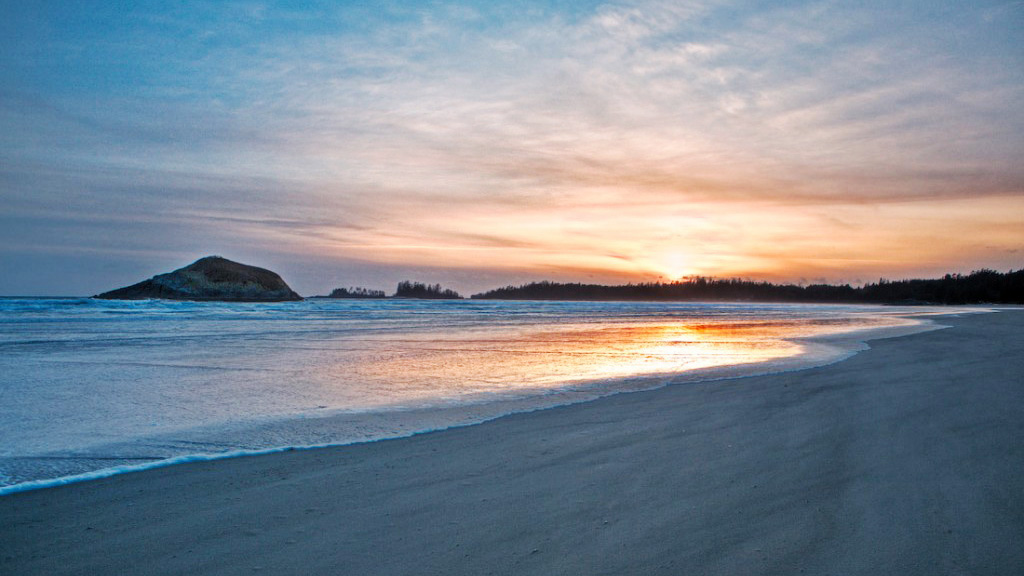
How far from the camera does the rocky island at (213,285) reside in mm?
53469

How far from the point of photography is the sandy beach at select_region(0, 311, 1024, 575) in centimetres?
228

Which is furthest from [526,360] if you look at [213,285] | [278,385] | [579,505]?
[213,285]

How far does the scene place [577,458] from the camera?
3.67 metres

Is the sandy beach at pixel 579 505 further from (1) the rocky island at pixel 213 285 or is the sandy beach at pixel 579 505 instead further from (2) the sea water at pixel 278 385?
(1) the rocky island at pixel 213 285

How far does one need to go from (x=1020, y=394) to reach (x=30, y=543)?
760 cm

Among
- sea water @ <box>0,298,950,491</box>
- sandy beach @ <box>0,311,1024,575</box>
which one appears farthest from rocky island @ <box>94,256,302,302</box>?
sandy beach @ <box>0,311,1024,575</box>

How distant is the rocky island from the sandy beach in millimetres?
57302

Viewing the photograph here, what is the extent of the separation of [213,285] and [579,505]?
6103cm

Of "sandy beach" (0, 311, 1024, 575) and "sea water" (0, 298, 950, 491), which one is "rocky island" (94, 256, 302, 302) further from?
"sandy beach" (0, 311, 1024, 575)

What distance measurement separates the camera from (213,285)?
56344 millimetres

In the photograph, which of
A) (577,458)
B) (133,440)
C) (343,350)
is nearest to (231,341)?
(343,350)

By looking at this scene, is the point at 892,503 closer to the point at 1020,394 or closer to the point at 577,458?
the point at 577,458

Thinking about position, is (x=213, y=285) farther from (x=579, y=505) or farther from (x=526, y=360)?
(x=579, y=505)

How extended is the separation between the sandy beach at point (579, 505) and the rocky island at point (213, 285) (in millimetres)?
57302
